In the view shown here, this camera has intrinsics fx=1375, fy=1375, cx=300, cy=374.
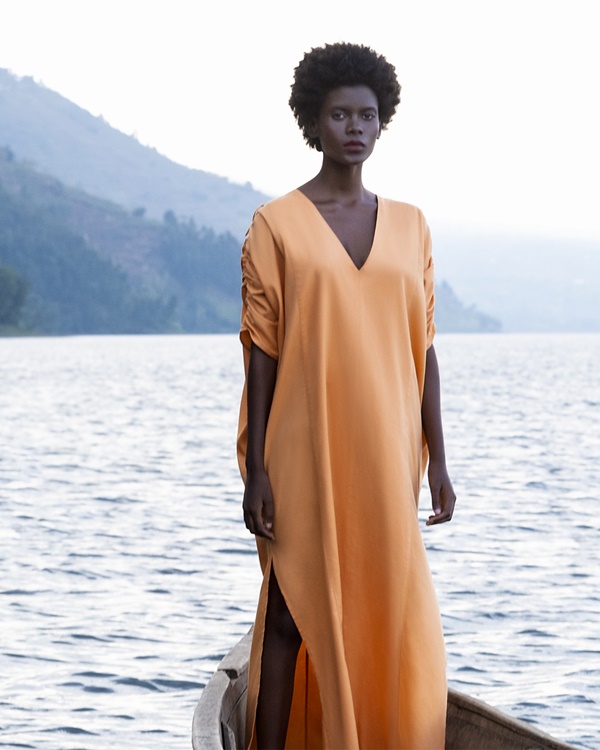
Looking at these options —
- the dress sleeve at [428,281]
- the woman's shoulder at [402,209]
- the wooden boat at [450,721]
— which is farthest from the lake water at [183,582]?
the woman's shoulder at [402,209]

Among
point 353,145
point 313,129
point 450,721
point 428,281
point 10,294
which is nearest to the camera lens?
point 353,145

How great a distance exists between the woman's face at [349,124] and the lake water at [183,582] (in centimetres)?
352

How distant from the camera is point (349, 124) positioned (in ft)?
11.7

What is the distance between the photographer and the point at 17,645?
7.88m

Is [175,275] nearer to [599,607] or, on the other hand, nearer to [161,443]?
[161,443]

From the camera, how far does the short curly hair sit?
3598 millimetres

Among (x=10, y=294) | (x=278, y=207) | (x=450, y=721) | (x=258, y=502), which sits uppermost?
(x=10, y=294)

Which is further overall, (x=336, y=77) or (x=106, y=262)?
(x=106, y=262)

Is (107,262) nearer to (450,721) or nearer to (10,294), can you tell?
(10,294)

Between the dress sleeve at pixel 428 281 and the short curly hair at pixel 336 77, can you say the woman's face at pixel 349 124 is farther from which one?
the dress sleeve at pixel 428 281

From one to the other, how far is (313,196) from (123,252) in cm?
16653

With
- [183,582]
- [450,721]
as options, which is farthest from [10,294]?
[450,721]

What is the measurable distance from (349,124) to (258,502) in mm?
1009

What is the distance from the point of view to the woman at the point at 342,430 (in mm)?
3561
